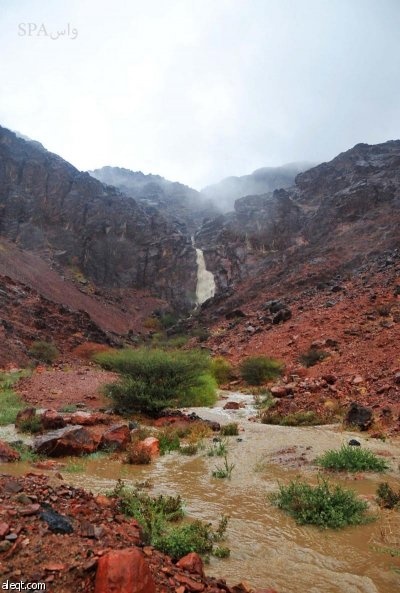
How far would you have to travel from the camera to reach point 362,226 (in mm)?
45438

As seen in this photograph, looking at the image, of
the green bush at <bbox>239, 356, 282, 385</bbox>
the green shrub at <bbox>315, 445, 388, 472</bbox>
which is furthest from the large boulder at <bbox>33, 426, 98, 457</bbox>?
the green bush at <bbox>239, 356, 282, 385</bbox>

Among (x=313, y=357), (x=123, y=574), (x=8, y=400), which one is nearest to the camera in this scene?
(x=123, y=574)

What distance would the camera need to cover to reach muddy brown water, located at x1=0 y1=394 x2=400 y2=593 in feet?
13.2

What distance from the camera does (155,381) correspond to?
13844 mm

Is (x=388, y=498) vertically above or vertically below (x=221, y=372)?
above

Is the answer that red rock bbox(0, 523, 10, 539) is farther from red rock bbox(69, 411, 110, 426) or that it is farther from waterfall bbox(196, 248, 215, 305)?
waterfall bbox(196, 248, 215, 305)

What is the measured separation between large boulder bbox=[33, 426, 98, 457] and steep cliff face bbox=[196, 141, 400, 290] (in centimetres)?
3352

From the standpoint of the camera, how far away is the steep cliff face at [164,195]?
369ft

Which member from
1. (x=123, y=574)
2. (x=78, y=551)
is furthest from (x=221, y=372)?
(x=123, y=574)


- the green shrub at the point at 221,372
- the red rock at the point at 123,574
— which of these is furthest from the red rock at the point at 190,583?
the green shrub at the point at 221,372

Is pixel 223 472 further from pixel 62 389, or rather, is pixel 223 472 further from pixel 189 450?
pixel 62 389

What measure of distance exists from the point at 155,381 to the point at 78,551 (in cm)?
1066

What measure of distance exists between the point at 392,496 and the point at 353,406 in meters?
5.14

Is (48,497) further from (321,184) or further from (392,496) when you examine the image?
(321,184)
